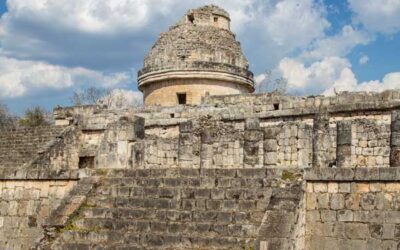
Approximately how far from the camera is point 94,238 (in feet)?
35.4

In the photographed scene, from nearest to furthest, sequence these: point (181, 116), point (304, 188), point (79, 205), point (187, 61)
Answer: point (304, 188) < point (79, 205) < point (181, 116) < point (187, 61)

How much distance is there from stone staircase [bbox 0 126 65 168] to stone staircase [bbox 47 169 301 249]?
1137 centimetres

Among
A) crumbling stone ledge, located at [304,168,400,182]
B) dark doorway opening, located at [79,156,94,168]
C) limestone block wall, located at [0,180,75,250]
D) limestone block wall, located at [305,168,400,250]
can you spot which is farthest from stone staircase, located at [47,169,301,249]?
dark doorway opening, located at [79,156,94,168]

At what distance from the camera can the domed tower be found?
24609mm

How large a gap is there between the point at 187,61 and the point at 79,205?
13.7 m

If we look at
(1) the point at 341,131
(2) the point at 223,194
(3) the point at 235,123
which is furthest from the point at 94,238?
(3) the point at 235,123

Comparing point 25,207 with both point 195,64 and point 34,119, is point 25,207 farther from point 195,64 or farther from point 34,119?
point 34,119

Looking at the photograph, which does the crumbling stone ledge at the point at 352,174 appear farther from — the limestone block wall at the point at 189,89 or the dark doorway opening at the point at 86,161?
the limestone block wall at the point at 189,89

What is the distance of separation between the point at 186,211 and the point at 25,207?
14.9 feet

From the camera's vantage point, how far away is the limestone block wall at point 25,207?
523 inches

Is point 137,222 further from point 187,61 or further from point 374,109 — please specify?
point 187,61

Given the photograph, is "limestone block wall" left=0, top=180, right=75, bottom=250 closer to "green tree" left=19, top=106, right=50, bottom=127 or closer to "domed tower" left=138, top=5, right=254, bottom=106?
"domed tower" left=138, top=5, right=254, bottom=106

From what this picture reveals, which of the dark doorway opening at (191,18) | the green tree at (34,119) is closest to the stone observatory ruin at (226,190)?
the dark doorway opening at (191,18)

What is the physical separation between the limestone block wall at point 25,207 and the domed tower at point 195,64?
11.6m
